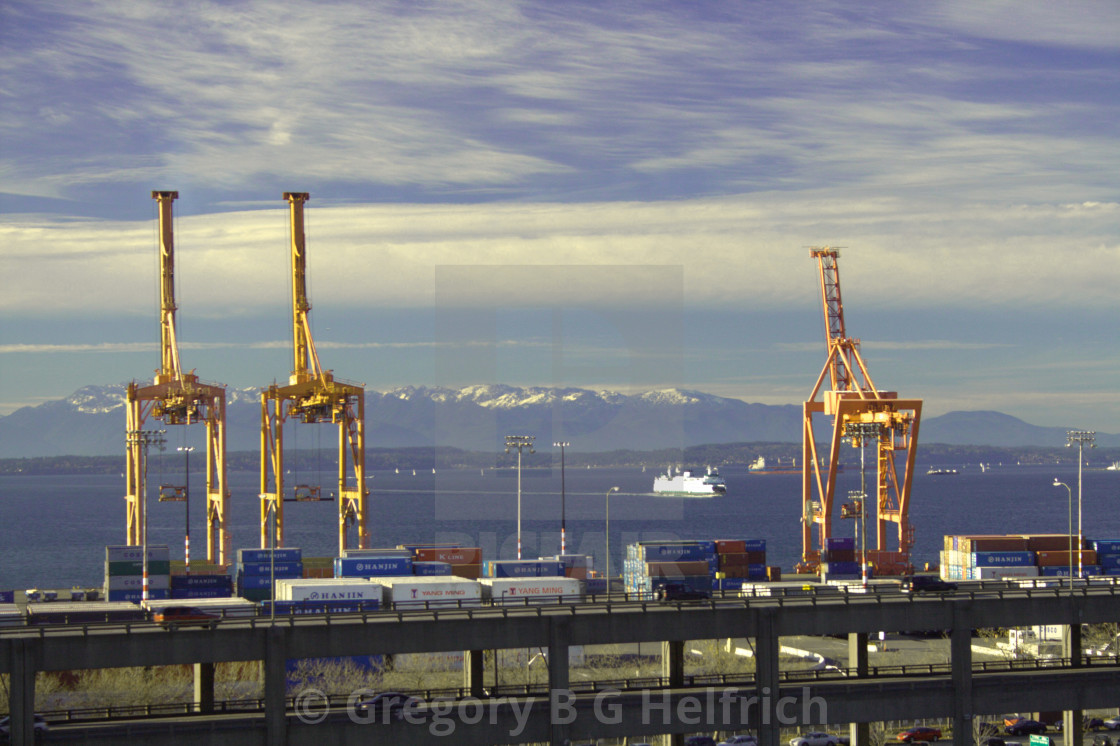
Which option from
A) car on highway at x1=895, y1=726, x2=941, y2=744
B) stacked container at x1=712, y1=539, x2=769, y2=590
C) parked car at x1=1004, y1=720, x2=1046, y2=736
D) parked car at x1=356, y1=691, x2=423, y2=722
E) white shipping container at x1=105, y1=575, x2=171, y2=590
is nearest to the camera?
parked car at x1=356, y1=691, x2=423, y2=722

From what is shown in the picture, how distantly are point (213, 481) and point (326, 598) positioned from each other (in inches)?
1725

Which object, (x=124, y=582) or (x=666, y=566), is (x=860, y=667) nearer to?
(x=666, y=566)

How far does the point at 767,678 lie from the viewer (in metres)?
40.4

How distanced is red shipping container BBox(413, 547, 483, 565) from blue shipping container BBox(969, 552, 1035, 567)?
32.9 meters

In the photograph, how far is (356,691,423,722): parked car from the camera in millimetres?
36781

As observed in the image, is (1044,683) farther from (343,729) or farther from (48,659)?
(48,659)

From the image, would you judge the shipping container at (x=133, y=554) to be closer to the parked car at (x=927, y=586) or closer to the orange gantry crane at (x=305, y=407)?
the orange gantry crane at (x=305, y=407)

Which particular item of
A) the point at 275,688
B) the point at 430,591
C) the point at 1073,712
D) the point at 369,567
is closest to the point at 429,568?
the point at 369,567

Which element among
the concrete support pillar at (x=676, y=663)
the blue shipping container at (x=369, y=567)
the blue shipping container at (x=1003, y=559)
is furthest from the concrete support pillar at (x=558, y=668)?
the blue shipping container at (x=1003, y=559)

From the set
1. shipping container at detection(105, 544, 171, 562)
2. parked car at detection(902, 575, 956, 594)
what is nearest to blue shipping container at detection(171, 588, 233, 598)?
shipping container at detection(105, 544, 171, 562)

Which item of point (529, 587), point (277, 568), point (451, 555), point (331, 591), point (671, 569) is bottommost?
point (671, 569)

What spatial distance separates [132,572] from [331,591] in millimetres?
20501

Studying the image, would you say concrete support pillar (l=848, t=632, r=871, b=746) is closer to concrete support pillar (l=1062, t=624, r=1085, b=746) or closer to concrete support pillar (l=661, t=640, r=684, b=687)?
concrete support pillar (l=661, t=640, r=684, b=687)

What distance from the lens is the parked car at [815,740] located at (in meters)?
44.4
